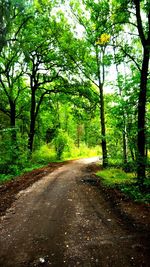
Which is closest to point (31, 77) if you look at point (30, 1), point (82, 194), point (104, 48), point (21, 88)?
point (21, 88)

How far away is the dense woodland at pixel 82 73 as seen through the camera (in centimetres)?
1118

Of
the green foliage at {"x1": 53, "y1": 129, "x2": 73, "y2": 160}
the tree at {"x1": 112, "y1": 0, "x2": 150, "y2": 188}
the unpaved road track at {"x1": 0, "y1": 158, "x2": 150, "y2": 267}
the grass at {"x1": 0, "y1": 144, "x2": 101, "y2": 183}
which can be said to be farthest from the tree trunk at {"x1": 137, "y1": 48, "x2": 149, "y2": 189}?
the green foliage at {"x1": 53, "y1": 129, "x2": 73, "y2": 160}

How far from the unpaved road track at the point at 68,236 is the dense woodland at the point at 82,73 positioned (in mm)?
4154

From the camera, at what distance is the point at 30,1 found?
48.6 feet

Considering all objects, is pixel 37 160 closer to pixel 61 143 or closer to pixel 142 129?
pixel 61 143

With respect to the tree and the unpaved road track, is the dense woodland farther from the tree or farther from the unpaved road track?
the unpaved road track

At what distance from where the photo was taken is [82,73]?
21094 millimetres

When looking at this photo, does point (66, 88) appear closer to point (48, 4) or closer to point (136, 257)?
point (48, 4)

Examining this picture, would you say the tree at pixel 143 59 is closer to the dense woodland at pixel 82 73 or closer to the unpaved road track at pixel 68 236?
the dense woodland at pixel 82 73

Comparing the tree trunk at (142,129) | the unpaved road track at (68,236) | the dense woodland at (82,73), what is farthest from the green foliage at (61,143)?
the unpaved road track at (68,236)

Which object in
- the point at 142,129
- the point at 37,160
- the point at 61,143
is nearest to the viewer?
the point at 142,129

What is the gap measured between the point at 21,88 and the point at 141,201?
20.3 m

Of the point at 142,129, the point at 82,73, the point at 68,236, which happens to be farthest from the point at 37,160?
the point at 68,236

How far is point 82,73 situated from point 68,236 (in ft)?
56.8
